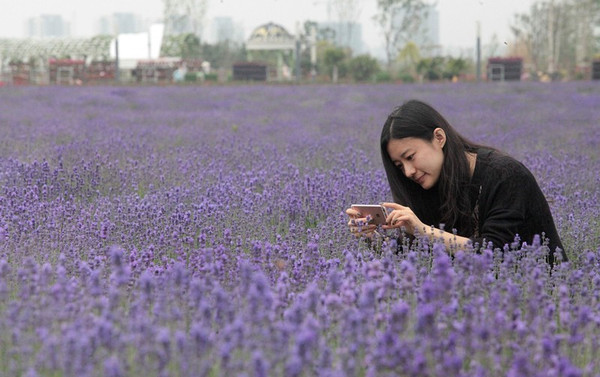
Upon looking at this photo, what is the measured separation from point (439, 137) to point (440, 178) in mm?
167

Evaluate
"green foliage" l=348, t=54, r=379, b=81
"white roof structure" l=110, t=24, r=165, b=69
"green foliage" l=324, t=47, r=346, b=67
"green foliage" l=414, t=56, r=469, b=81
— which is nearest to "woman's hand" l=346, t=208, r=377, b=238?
"green foliage" l=414, t=56, r=469, b=81

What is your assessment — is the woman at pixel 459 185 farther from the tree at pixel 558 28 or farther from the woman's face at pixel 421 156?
the tree at pixel 558 28

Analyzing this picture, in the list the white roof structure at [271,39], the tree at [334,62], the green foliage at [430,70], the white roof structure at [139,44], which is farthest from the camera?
the white roof structure at [139,44]

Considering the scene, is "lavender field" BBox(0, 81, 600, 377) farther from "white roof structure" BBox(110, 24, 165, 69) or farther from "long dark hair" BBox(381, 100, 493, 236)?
"white roof structure" BBox(110, 24, 165, 69)

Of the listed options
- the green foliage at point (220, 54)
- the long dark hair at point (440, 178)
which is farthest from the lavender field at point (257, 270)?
the green foliage at point (220, 54)

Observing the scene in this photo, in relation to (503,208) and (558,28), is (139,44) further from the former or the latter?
(503,208)

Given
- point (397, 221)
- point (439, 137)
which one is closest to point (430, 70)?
point (439, 137)

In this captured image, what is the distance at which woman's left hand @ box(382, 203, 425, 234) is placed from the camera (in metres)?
3.30

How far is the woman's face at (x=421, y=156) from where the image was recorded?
347 centimetres

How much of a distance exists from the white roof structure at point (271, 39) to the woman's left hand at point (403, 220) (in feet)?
147

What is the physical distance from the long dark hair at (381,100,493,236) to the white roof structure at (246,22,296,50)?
4449 centimetres

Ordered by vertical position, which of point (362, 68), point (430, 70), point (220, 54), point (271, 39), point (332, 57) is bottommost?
point (430, 70)

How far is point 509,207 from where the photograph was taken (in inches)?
134

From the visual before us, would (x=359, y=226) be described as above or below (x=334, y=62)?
below
